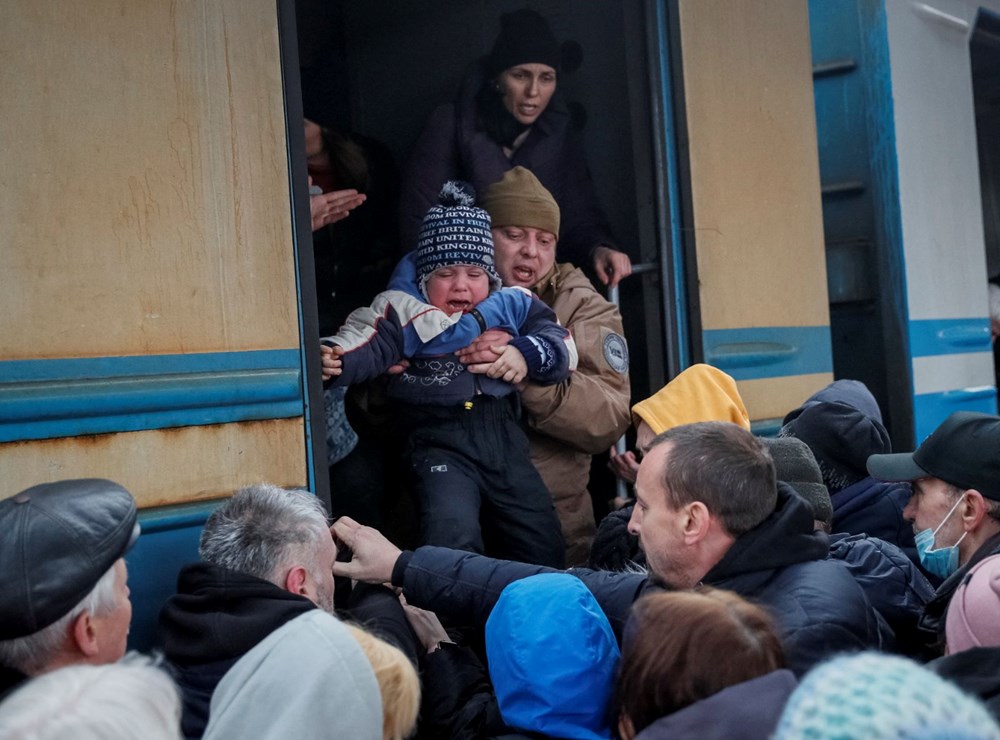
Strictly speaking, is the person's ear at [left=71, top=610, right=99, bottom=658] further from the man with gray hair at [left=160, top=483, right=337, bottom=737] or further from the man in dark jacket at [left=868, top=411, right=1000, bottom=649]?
the man in dark jacket at [left=868, top=411, right=1000, bottom=649]

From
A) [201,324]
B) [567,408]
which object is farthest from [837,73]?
[201,324]

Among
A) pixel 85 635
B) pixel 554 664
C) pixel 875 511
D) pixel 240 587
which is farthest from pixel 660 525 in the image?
pixel 875 511

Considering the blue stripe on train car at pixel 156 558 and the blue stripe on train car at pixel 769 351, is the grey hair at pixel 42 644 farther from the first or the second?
the blue stripe on train car at pixel 769 351

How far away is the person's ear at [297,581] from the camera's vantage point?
2.05 meters

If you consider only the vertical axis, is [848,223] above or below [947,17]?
Answer: below

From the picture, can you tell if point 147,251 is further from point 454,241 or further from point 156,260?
point 454,241

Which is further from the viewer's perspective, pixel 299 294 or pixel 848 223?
pixel 848 223

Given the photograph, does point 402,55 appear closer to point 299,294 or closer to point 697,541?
point 299,294

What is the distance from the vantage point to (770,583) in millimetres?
2025

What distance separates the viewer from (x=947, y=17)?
5.10m

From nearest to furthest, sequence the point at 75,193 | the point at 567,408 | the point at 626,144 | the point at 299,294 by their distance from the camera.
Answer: the point at 75,193
the point at 299,294
the point at 567,408
the point at 626,144

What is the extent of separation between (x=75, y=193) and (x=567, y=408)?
1.61 metres

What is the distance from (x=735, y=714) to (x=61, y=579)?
3.00 ft

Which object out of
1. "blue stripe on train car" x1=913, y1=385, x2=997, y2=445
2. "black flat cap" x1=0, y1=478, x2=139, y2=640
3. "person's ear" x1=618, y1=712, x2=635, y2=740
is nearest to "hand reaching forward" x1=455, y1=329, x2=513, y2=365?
"black flat cap" x1=0, y1=478, x2=139, y2=640
